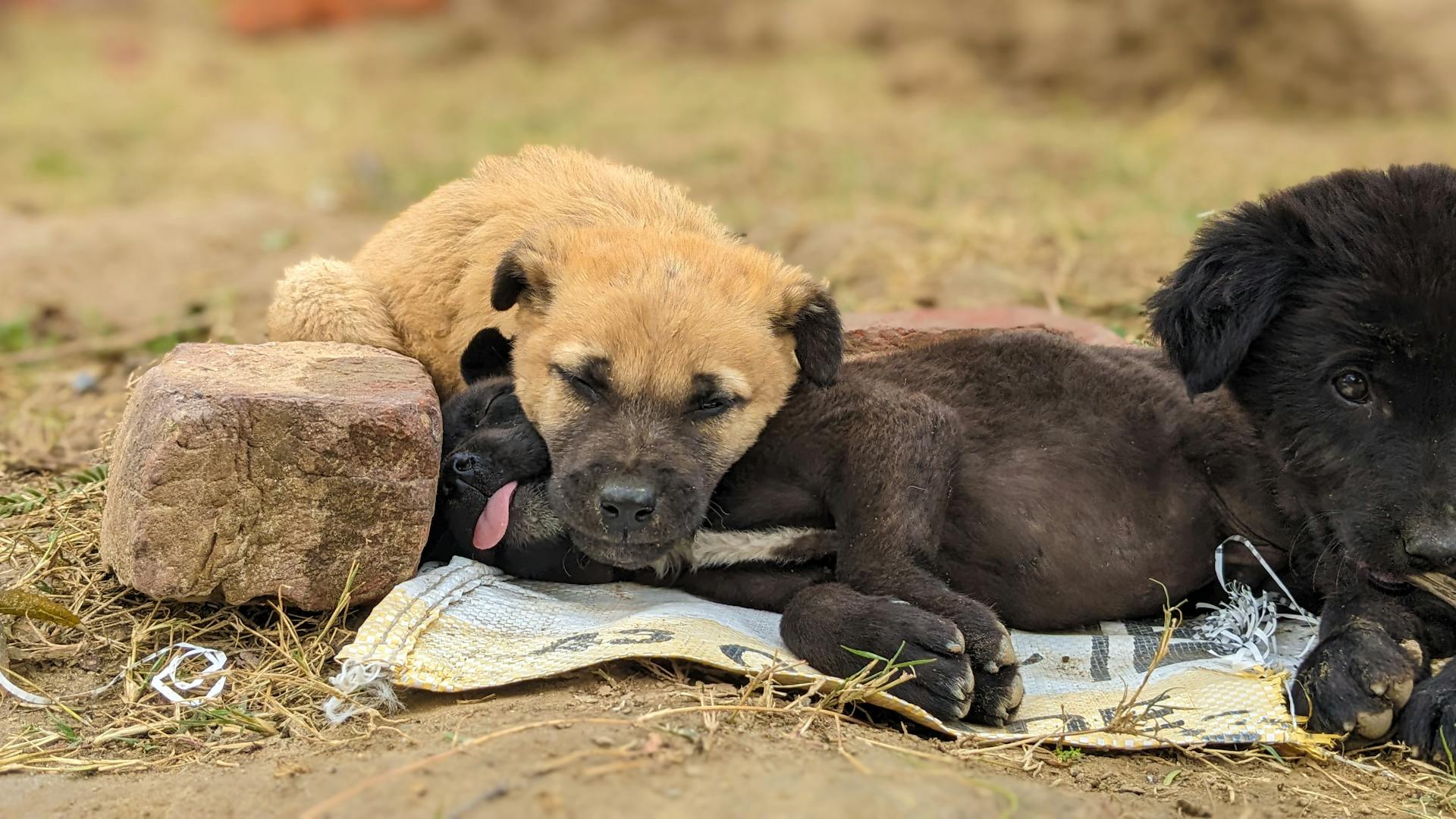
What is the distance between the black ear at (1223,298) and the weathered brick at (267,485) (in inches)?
84.0

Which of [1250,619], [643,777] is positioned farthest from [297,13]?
[643,777]

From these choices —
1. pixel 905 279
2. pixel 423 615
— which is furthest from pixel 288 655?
pixel 905 279

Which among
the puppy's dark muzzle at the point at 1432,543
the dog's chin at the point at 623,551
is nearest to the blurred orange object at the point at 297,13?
the dog's chin at the point at 623,551

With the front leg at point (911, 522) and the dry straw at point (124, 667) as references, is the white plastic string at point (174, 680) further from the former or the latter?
the front leg at point (911, 522)

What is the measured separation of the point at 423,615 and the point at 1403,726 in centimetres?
262

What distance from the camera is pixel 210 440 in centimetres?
356

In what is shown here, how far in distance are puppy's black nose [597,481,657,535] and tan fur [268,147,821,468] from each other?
33cm

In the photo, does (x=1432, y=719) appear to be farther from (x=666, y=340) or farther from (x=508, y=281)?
(x=508, y=281)

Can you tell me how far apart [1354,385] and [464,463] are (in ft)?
8.34

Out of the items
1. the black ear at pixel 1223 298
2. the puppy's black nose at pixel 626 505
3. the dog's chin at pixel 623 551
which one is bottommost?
the dog's chin at pixel 623 551

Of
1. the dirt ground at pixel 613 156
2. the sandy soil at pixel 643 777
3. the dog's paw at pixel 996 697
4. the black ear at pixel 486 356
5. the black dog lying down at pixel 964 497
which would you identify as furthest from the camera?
the black ear at pixel 486 356

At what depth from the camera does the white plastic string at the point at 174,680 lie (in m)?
3.53

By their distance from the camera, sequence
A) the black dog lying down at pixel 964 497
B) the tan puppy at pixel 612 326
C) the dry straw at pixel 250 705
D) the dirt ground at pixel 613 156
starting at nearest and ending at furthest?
the dirt ground at pixel 613 156 < the dry straw at pixel 250 705 < the tan puppy at pixel 612 326 < the black dog lying down at pixel 964 497

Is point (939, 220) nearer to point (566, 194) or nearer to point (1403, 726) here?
point (566, 194)
